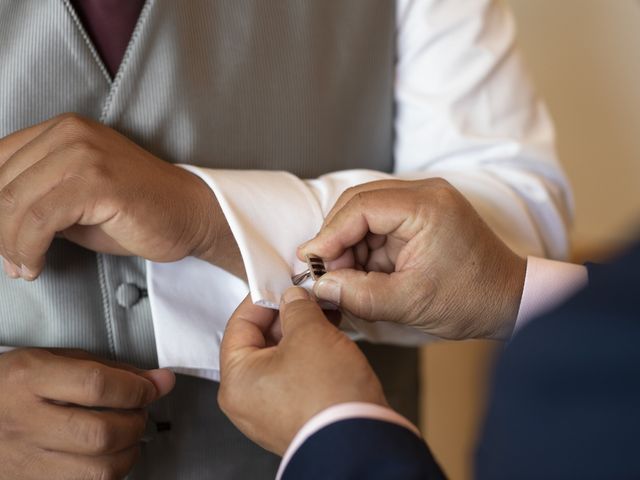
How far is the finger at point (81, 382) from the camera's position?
658 mm

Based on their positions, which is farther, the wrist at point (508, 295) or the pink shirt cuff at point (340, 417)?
the wrist at point (508, 295)

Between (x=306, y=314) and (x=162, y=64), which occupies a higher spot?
(x=162, y=64)

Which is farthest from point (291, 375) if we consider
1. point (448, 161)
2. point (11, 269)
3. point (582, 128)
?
point (582, 128)

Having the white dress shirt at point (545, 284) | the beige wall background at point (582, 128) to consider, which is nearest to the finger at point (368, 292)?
the white dress shirt at point (545, 284)

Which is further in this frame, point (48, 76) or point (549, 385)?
point (48, 76)

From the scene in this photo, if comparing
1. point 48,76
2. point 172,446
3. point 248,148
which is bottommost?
point 172,446

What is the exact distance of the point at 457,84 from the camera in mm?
891

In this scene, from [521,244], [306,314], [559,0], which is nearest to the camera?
[306,314]

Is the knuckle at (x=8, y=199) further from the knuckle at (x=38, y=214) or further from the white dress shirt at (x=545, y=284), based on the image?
the white dress shirt at (x=545, y=284)

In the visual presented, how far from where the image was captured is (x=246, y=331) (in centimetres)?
67

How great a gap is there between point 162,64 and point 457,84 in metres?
0.33

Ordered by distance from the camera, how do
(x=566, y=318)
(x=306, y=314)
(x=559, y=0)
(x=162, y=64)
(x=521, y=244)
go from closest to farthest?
(x=566, y=318)
(x=306, y=314)
(x=162, y=64)
(x=521, y=244)
(x=559, y=0)

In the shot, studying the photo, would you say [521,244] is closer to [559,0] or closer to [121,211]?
[121,211]

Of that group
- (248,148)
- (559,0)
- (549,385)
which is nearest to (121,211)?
(248,148)
